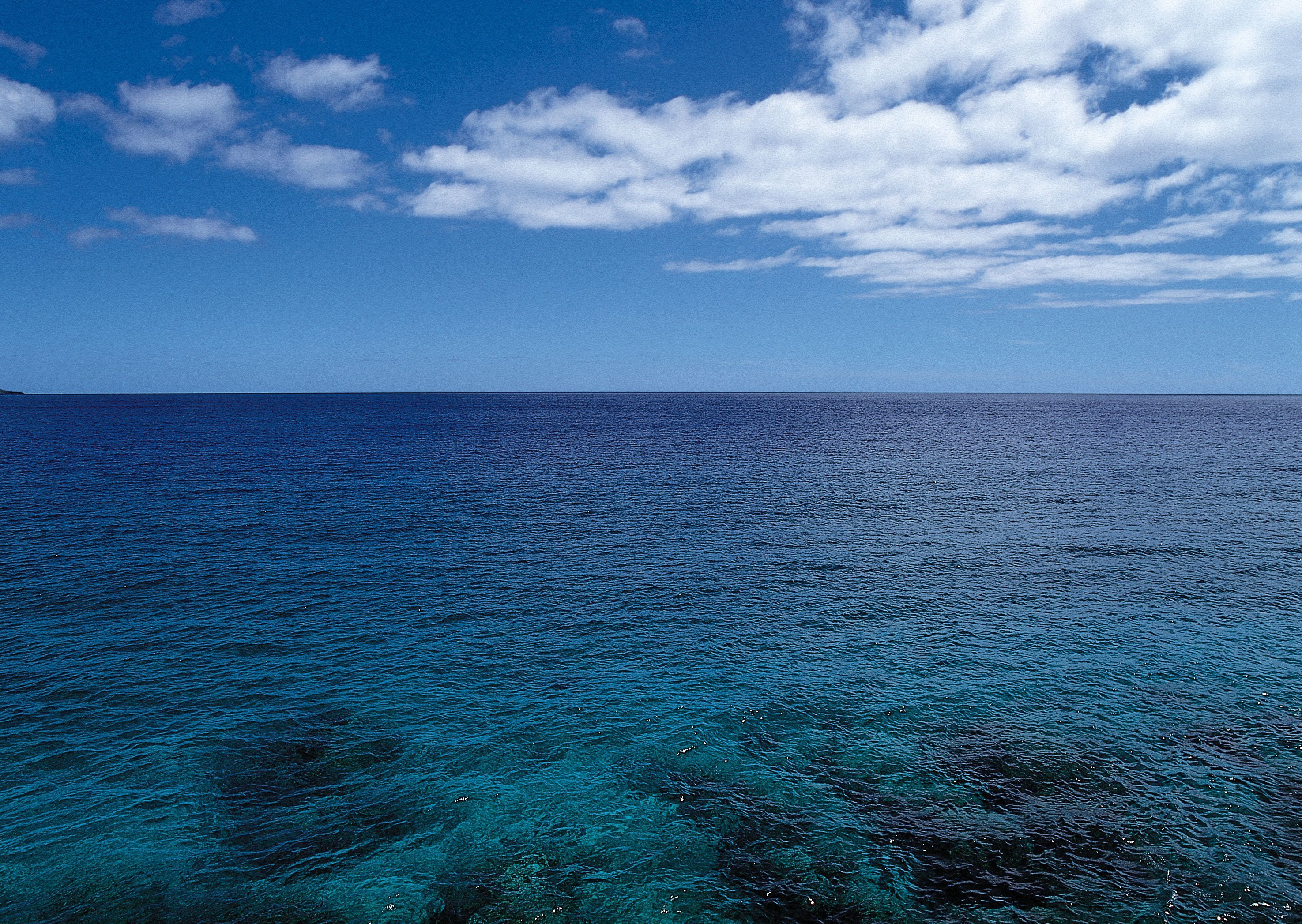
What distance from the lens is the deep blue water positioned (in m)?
21.5

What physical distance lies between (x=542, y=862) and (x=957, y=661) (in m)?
24.3

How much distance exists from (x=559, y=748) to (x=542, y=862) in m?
6.60

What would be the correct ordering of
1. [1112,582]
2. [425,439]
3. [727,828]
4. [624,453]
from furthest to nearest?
[425,439], [624,453], [1112,582], [727,828]

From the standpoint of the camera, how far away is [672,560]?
5538cm

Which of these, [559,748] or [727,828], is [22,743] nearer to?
[559,748]

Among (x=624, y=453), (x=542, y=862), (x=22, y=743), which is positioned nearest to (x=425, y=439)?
(x=624, y=453)

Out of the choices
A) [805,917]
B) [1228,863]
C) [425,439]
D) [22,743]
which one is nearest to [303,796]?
[22,743]

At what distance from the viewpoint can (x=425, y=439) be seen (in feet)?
522

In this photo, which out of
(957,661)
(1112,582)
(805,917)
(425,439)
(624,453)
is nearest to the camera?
(805,917)

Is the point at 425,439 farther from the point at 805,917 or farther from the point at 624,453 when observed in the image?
the point at 805,917

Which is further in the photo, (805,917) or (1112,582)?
(1112,582)

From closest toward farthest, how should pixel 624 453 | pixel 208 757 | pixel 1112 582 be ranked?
1. pixel 208 757
2. pixel 1112 582
3. pixel 624 453

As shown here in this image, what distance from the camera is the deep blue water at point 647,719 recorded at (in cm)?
2145

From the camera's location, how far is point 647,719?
3141cm
